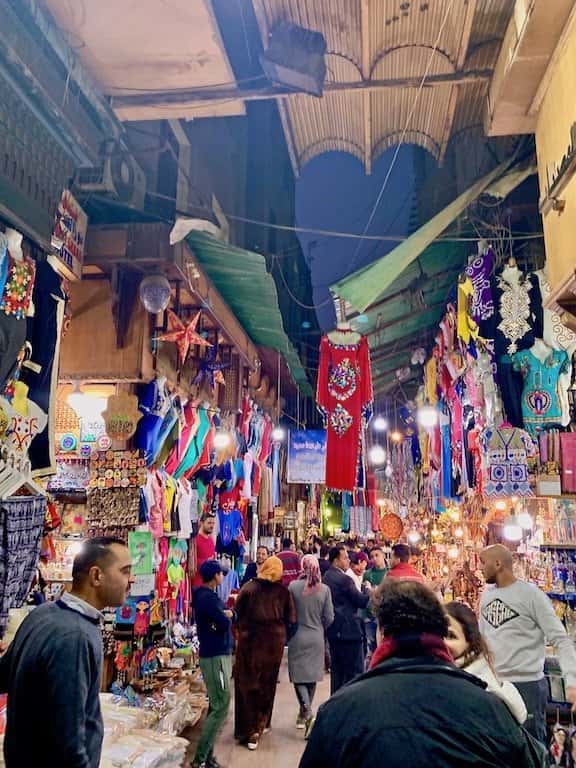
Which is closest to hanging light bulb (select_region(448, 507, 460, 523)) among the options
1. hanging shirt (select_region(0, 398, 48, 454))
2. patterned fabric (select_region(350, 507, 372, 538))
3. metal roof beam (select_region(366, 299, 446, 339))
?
metal roof beam (select_region(366, 299, 446, 339))

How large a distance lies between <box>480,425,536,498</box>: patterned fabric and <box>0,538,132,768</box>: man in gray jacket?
5117mm

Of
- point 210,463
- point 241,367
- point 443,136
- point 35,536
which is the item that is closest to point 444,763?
point 35,536

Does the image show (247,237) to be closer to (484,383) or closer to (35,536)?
(484,383)

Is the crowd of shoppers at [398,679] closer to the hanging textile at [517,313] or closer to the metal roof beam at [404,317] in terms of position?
the hanging textile at [517,313]

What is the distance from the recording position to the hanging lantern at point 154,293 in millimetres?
5914

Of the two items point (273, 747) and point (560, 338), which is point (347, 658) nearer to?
point (273, 747)

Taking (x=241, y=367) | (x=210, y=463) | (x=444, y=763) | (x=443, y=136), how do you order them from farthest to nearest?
1. (x=241, y=367)
2. (x=210, y=463)
3. (x=443, y=136)
4. (x=444, y=763)

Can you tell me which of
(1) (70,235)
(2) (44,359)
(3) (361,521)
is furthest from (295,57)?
(3) (361,521)

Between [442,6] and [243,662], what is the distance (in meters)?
6.10

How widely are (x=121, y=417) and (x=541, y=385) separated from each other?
170 inches

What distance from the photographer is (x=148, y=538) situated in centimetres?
609

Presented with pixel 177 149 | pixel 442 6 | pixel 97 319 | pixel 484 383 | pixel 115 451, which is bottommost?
pixel 115 451

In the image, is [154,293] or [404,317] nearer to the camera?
[154,293]

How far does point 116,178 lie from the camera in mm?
5555
